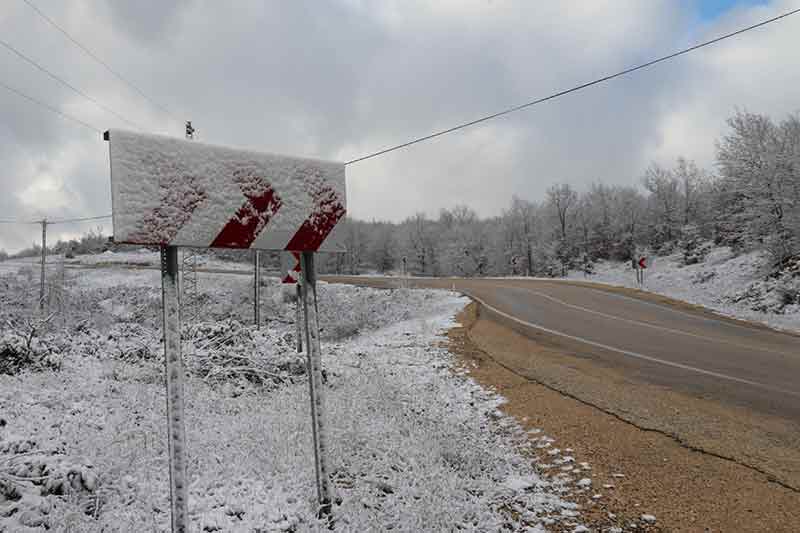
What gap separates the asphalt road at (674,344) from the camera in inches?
283

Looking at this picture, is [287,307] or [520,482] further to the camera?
[287,307]

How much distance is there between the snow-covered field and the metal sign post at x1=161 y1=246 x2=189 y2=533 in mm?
1086

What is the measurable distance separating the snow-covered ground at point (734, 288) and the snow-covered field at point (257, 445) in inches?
501

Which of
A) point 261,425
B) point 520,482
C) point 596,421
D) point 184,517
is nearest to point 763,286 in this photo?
point 596,421

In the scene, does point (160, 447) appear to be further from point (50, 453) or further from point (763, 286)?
point (763, 286)

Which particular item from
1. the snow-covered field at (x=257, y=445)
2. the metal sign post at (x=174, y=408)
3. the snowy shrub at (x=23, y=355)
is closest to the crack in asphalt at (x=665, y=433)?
the snow-covered field at (x=257, y=445)

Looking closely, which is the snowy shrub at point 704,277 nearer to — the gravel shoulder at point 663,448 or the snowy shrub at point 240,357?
the gravel shoulder at point 663,448

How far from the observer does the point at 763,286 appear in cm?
1945

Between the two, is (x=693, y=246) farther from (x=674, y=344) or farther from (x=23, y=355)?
(x=23, y=355)

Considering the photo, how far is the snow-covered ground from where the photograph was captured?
52.7ft

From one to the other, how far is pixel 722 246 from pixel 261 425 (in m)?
46.2

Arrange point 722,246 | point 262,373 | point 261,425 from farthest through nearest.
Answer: point 722,246 → point 262,373 → point 261,425

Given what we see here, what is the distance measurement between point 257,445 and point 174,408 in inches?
105

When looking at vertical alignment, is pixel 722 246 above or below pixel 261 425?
above
